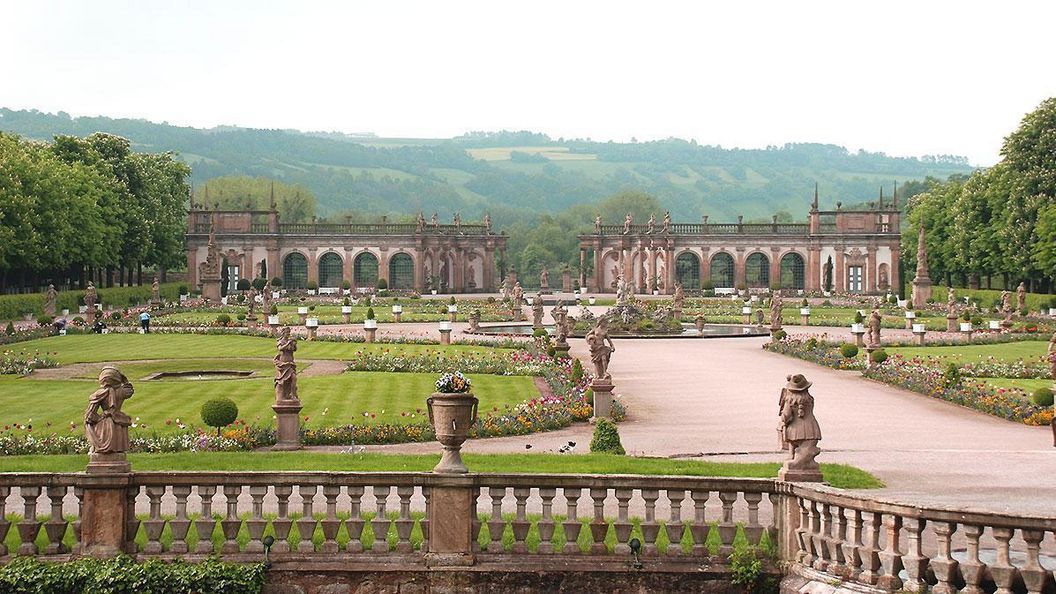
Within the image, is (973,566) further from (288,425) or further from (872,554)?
(288,425)

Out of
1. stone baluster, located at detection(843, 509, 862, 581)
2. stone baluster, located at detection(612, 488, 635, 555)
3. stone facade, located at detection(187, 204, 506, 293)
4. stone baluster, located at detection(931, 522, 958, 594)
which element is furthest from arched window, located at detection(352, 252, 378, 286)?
stone baluster, located at detection(931, 522, 958, 594)

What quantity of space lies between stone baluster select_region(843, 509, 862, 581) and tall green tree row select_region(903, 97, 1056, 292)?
5947 cm

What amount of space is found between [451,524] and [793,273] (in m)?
100.0

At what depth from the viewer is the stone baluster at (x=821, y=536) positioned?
12.5 meters

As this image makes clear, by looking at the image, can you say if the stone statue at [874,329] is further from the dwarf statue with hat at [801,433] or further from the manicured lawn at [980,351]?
the dwarf statue with hat at [801,433]

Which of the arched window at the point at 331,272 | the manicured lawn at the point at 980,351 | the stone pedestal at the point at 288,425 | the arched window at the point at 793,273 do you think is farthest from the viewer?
the arched window at the point at 331,272

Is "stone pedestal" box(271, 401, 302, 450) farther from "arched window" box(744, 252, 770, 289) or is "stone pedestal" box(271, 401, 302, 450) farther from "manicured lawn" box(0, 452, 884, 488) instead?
"arched window" box(744, 252, 770, 289)

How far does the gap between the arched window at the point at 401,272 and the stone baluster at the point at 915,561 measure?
3858 inches

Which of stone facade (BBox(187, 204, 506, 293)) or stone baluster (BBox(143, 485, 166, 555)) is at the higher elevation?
stone facade (BBox(187, 204, 506, 293))

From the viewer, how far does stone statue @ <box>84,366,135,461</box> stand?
13586 millimetres

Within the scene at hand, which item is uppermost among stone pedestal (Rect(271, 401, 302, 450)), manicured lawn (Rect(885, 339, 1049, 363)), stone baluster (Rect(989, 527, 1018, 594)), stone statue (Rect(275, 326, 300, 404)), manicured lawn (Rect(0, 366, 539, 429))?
stone statue (Rect(275, 326, 300, 404))

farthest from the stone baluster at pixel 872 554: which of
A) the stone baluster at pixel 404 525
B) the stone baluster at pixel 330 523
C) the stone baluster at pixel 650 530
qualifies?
the stone baluster at pixel 330 523

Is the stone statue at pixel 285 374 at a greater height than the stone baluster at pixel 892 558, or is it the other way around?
the stone statue at pixel 285 374

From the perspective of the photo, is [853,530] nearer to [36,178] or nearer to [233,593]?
[233,593]
